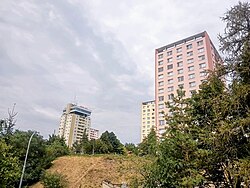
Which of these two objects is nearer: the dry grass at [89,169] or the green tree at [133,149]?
the green tree at [133,149]

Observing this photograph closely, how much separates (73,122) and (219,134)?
10730 centimetres

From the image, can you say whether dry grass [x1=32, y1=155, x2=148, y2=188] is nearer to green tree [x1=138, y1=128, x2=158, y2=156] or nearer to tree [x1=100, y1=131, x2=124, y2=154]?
green tree [x1=138, y1=128, x2=158, y2=156]

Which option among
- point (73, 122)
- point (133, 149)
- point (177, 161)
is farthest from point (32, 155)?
point (73, 122)

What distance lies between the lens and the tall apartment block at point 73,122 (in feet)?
357

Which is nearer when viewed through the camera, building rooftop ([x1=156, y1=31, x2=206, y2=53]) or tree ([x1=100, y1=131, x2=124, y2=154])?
tree ([x1=100, y1=131, x2=124, y2=154])

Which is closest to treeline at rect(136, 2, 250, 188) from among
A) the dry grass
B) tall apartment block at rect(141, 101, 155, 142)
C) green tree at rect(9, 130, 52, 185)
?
the dry grass

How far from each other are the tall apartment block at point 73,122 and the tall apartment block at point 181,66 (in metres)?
68.6

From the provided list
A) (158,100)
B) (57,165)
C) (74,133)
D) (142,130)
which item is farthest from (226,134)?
(74,133)

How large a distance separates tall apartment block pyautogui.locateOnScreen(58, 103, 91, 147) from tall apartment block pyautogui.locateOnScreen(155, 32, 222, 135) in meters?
68.6

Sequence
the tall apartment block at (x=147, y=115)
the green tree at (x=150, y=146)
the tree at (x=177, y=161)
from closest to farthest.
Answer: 1. the tree at (x=177, y=161)
2. the green tree at (x=150, y=146)
3. the tall apartment block at (x=147, y=115)

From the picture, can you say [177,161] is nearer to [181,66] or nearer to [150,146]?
[150,146]

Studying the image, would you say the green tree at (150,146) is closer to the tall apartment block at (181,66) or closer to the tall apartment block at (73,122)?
the tall apartment block at (181,66)

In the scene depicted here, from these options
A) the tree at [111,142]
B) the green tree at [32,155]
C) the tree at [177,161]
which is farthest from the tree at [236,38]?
the tree at [111,142]

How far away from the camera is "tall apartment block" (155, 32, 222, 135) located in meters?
45.3
